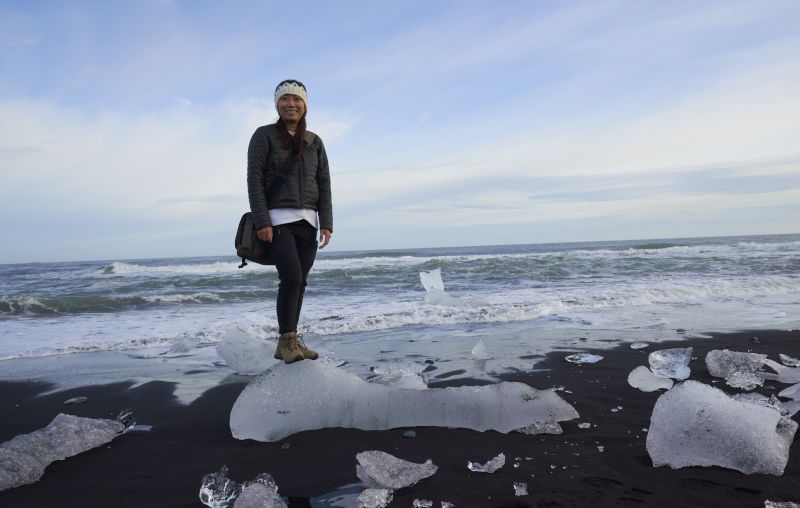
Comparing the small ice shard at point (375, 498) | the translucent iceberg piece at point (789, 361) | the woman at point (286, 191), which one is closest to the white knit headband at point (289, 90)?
the woman at point (286, 191)

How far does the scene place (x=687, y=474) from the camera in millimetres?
1898

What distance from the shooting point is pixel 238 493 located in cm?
185

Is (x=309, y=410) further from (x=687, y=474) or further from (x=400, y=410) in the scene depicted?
(x=687, y=474)

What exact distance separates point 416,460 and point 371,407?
52cm

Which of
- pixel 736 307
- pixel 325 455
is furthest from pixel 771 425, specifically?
pixel 736 307

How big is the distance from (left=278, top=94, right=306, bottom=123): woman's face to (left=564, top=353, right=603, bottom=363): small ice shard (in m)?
2.76

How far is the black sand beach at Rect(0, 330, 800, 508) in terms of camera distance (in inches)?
70.2

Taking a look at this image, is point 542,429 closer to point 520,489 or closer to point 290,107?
point 520,489

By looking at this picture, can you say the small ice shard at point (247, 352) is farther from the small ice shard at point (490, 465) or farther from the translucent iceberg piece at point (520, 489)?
the translucent iceberg piece at point (520, 489)

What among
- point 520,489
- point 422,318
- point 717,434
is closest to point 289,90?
point 520,489

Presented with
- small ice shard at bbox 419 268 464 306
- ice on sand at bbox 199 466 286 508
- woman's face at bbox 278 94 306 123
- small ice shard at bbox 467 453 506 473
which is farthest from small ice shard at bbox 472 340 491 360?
small ice shard at bbox 419 268 464 306

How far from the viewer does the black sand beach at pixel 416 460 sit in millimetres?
1782

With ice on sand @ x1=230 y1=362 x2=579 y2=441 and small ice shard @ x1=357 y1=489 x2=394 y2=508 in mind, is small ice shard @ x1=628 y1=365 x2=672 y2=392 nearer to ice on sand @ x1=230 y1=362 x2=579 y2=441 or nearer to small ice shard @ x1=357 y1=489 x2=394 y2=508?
ice on sand @ x1=230 y1=362 x2=579 y2=441

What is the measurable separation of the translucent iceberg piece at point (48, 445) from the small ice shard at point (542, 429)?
209 cm
